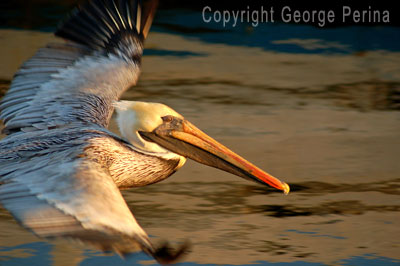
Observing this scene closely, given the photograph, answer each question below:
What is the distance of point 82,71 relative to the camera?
225 inches

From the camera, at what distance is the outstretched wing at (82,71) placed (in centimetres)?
529

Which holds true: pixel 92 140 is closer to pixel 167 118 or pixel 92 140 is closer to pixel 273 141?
pixel 167 118

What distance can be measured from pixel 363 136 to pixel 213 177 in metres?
1.66

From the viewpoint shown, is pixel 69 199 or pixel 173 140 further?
pixel 173 140

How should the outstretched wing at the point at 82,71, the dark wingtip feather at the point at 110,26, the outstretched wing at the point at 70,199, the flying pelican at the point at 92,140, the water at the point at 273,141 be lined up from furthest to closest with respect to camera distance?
the dark wingtip feather at the point at 110,26
the outstretched wing at the point at 82,71
the water at the point at 273,141
the flying pelican at the point at 92,140
the outstretched wing at the point at 70,199

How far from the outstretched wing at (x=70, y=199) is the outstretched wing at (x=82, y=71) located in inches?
27.8

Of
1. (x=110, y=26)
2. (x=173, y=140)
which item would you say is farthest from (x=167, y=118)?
(x=110, y=26)

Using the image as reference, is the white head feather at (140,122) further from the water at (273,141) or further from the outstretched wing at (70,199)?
the water at (273,141)

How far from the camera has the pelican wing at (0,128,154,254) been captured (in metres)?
3.56

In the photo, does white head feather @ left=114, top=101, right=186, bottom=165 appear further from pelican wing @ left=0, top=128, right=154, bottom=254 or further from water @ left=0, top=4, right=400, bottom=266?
water @ left=0, top=4, right=400, bottom=266

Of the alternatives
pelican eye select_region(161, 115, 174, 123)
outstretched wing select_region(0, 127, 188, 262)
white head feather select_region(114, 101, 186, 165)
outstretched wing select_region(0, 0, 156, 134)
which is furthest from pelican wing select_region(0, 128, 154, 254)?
outstretched wing select_region(0, 0, 156, 134)

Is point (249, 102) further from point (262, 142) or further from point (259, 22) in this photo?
point (259, 22)

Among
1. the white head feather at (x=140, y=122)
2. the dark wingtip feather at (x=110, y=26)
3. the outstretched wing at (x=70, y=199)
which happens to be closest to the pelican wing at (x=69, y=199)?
the outstretched wing at (x=70, y=199)

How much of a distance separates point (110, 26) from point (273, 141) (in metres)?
1.72
